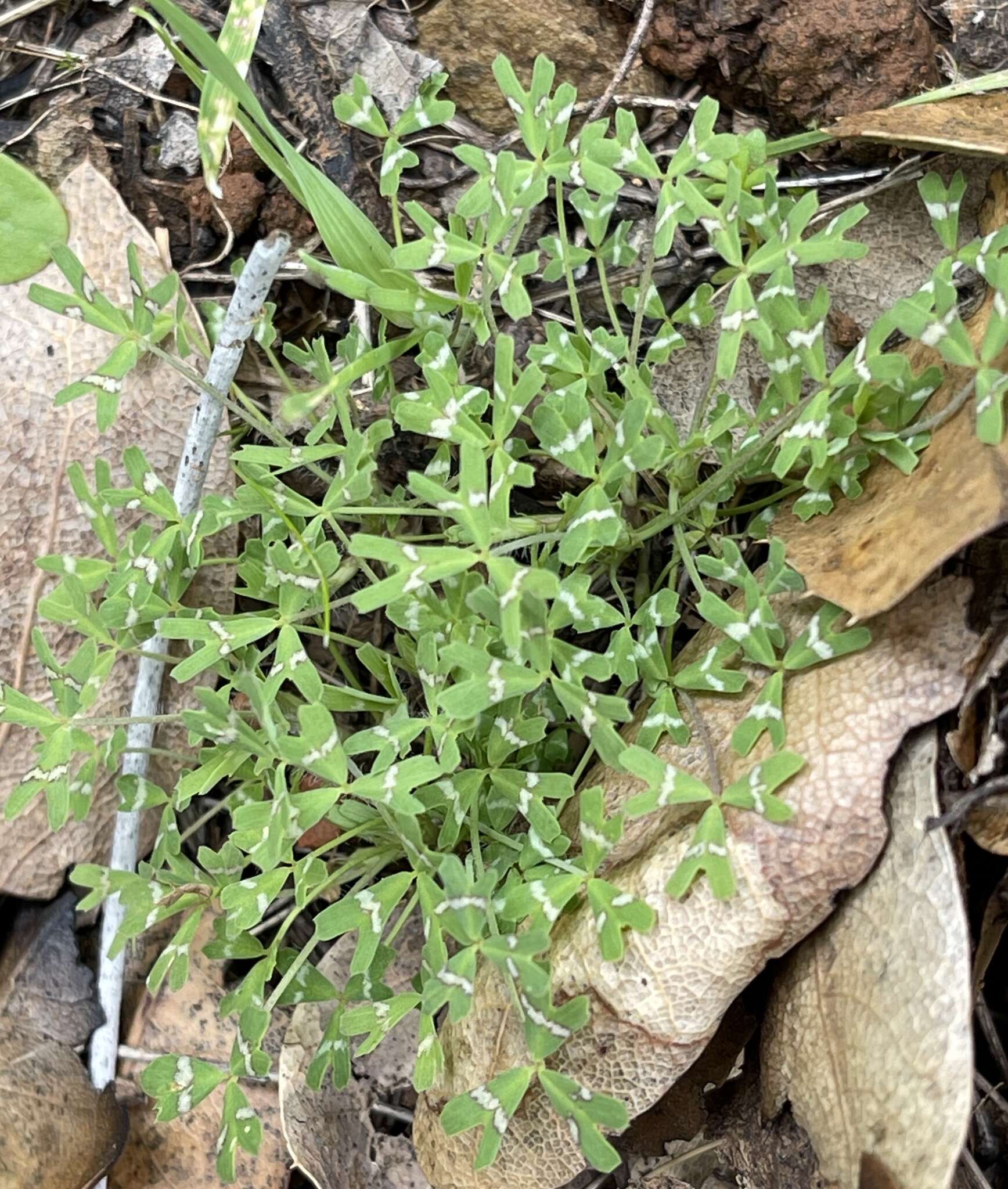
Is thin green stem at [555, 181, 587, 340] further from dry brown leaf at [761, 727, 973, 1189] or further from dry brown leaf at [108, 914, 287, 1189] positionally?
dry brown leaf at [108, 914, 287, 1189]

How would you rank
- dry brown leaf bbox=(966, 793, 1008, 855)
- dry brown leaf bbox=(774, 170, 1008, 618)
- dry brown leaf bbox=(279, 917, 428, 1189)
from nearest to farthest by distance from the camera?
dry brown leaf bbox=(774, 170, 1008, 618), dry brown leaf bbox=(966, 793, 1008, 855), dry brown leaf bbox=(279, 917, 428, 1189)

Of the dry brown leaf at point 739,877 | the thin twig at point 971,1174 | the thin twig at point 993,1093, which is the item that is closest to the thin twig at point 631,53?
the dry brown leaf at point 739,877

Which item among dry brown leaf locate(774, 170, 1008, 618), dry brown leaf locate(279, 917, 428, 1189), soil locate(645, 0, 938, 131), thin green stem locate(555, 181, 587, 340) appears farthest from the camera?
dry brown leaf locate(279, 917, 428, 1189)

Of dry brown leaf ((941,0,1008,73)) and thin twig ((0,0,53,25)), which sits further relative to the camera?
thin twig ((0,0,53,25))

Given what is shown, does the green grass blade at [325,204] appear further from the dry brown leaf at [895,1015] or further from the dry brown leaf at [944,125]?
the dry brown leaf at [895,1015]

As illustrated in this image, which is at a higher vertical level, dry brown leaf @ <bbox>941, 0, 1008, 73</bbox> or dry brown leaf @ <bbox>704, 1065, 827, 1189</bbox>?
dry brown leaf @ <bbox>941, 0, 1008, 73</bbox>

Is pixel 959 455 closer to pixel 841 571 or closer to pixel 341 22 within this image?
pixel 841 571

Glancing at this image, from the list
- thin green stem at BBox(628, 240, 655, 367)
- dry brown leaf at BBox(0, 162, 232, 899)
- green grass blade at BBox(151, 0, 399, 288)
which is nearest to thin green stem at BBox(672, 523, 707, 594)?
thin green stem at BBox(628, 240, 655, 367)
